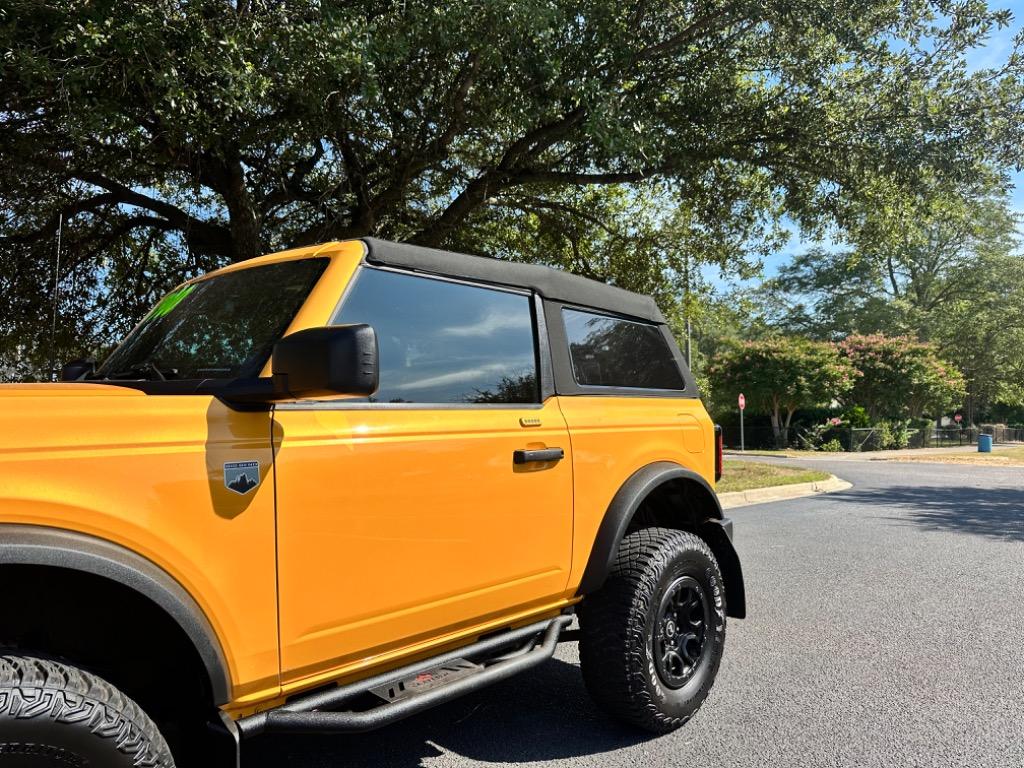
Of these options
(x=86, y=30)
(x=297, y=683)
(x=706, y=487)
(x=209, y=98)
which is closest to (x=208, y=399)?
(x=297, y=683)

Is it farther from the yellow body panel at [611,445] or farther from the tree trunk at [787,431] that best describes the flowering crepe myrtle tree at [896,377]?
the yellow body panel at [611,445]

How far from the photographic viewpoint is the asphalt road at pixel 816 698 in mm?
3215

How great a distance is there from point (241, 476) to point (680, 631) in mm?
2343

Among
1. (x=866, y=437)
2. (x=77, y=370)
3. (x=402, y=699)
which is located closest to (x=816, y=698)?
(x=402, y=699)

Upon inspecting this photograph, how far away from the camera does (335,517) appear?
2.27 meters

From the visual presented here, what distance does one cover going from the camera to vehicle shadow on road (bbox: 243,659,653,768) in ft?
10.5

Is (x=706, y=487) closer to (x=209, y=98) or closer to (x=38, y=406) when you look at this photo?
(x=38, y=406)

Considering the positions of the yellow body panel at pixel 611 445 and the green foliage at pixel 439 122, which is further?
the green foliage at pixel 439 122

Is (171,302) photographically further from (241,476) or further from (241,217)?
(241,217)

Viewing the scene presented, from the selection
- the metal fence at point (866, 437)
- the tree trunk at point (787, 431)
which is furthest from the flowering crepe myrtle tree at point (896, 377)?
the tree trunk at point (787, 431)

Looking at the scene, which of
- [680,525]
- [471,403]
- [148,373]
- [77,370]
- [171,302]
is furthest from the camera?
[680,525]

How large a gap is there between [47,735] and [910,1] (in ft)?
38.0

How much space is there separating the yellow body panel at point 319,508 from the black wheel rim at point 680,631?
55 cm

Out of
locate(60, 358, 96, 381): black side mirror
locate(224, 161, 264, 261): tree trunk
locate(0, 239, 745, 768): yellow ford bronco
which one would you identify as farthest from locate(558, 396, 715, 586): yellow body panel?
locate(224, 161, 264, 261): tree trunk
